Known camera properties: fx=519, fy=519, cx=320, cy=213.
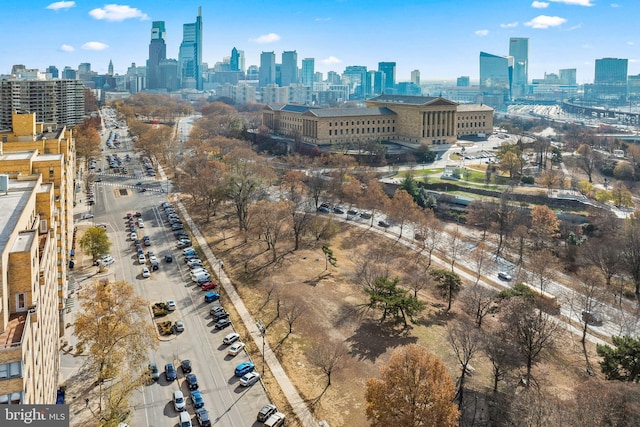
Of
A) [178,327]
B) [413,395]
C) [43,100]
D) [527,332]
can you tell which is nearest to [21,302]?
[178,327]

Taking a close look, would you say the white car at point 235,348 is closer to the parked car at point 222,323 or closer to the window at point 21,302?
the parked car at point 222,323

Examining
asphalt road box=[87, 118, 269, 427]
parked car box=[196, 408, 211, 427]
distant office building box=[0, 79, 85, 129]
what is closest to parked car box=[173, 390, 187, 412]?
asphalt road box=[87, 118, 269, 427]

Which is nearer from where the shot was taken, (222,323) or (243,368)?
(243,368)

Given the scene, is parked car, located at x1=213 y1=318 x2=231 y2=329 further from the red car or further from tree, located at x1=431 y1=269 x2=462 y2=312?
tree, located at x1=431 y1=269 x2=462 y2=312

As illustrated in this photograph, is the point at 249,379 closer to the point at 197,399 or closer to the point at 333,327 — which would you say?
the point at 197,399

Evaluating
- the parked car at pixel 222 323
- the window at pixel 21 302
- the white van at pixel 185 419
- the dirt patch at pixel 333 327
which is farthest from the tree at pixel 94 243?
the window at pixel 21 302

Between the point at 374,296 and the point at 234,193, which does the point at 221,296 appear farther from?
the point at 234,193
